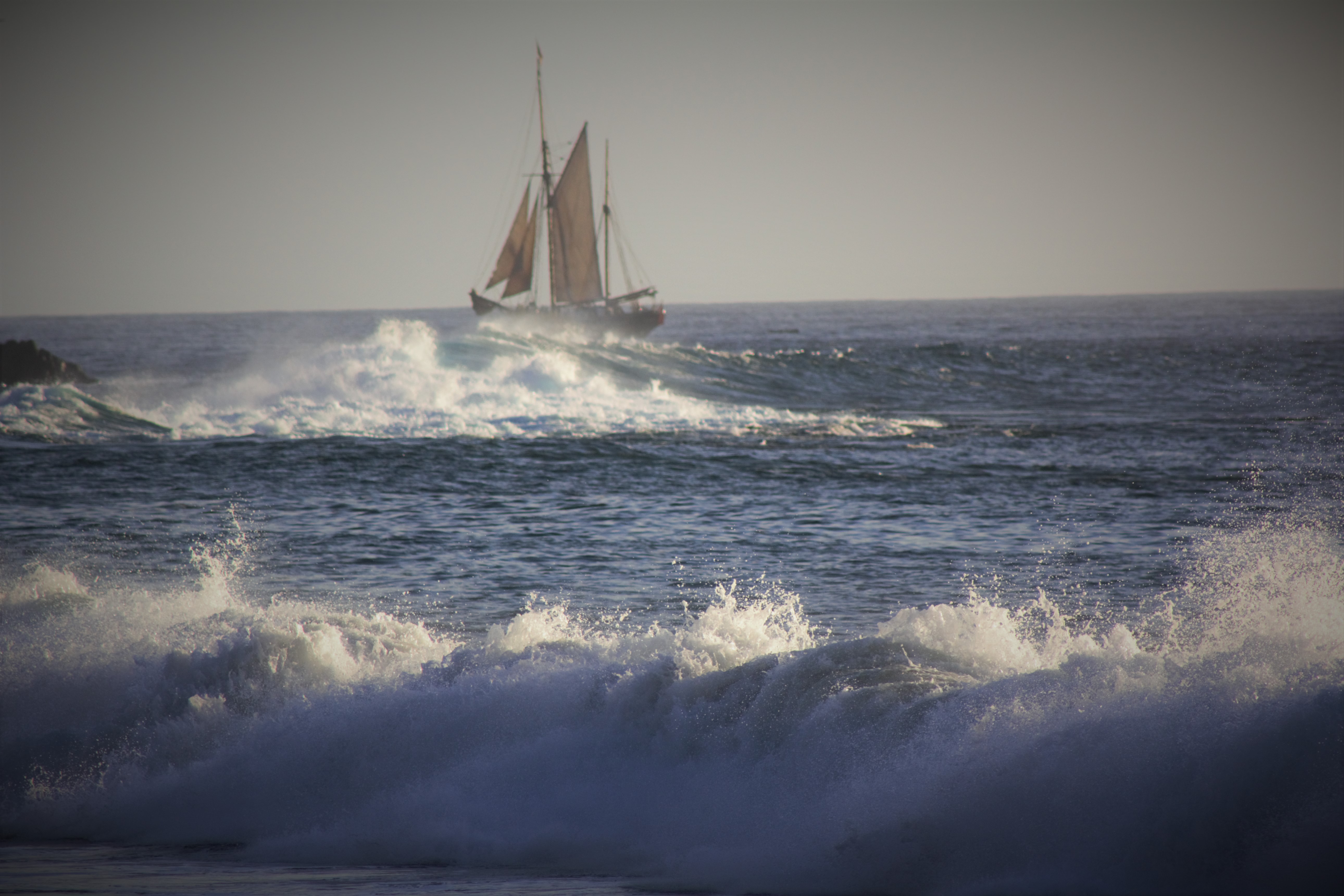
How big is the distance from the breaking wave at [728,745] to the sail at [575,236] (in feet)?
168

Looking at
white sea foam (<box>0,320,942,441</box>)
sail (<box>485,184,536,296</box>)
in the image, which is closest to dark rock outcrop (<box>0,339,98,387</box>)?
white sea foam (<box>0,320,942,441</box>)

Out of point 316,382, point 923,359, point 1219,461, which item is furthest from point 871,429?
point 923,359

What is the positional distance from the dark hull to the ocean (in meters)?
39.8

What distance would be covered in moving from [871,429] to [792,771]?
18.2 metres

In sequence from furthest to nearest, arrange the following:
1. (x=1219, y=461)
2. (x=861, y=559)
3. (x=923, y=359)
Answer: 1. (x=923, y=359)
2. (x=1219, y=461)
3. (x=861, y=559)

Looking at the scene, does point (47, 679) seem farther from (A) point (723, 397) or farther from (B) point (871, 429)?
(A) point (723, 397)

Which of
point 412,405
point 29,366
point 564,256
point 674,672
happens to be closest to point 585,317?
point 564,256

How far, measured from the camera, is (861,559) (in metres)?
10.9

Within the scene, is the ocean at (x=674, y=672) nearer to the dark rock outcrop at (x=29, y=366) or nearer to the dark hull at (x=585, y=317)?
the dark rock outcrop at (x=29, y=366)

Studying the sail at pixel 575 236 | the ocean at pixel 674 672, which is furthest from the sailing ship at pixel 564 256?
the ocean at pixel 674 672

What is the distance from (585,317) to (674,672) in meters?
55.3

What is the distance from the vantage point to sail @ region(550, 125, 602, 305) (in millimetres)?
56325

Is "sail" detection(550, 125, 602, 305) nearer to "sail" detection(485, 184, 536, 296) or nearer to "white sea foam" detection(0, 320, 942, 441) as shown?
"sail" detection(485, 184, 536, 296)

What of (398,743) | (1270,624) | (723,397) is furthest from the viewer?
(723,397)
